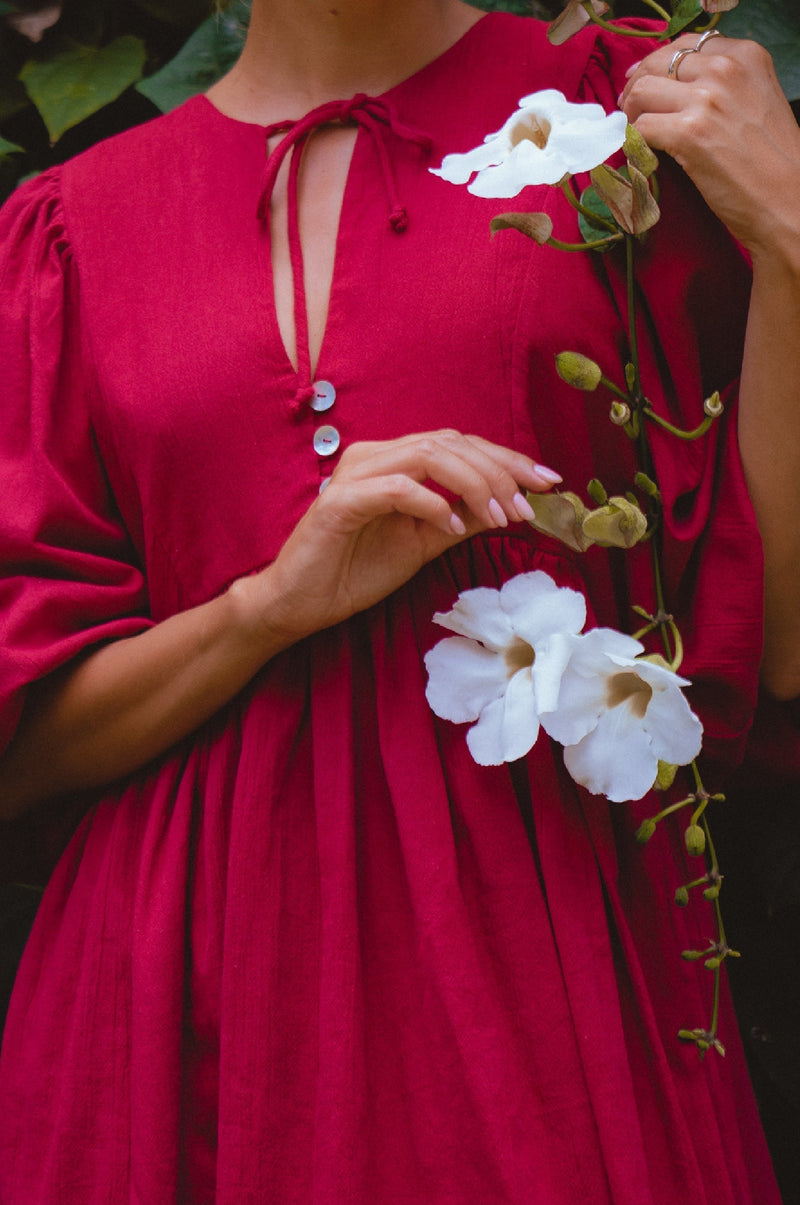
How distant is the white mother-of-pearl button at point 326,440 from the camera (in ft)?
2.51

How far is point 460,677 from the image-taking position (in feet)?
2.20

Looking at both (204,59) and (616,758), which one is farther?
(204,59)

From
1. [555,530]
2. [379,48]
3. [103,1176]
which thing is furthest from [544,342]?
[103,1176]

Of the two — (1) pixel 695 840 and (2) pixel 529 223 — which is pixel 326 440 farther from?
(1) pixel 695 840

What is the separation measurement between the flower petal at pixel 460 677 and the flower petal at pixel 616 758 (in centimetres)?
6

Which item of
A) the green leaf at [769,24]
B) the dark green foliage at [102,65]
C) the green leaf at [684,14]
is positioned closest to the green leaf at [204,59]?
the dark green foliage at [102,65]

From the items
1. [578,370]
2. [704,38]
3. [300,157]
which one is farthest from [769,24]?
[578,370]

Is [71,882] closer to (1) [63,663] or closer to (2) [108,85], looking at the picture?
(1) [63,663]

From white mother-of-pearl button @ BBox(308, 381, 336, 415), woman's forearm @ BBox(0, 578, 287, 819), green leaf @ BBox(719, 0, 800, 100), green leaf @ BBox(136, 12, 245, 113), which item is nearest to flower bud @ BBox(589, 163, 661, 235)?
white mother-of-pearl button @ BBox(308, 381, 336, 415)

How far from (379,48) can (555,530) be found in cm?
45

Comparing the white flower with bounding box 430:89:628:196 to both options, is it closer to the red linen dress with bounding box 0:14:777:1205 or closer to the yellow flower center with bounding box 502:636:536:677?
the red linen dress with bounding box 0:14:777:1205

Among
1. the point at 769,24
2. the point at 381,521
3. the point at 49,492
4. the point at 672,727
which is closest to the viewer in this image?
the point at 672,727

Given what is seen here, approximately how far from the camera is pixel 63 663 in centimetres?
83

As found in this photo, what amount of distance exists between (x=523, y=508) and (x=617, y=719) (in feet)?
0.41
